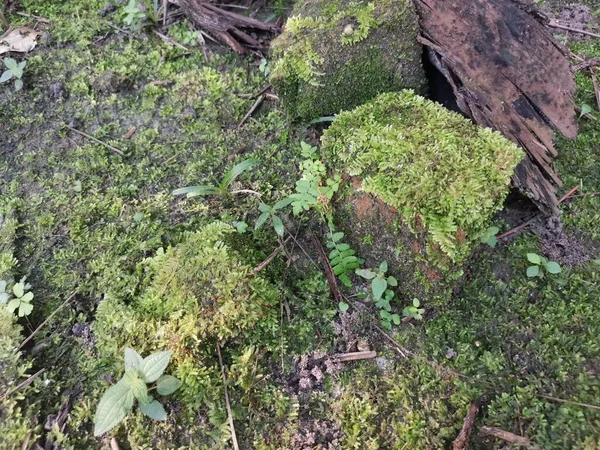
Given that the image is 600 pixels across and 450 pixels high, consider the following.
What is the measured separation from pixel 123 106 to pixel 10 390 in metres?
1.95

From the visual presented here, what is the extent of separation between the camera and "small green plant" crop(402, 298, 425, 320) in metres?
2.12

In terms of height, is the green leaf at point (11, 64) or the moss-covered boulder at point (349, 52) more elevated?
the moss-covered boulder at point (349, 52)

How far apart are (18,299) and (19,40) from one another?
7.41 ft

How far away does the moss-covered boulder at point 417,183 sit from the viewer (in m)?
1.90

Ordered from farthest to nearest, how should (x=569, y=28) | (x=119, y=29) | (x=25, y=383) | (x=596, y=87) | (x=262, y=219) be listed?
(x=119, y=29) → (x=569, y=28) → (x=596, y=87) → (x=262, y=219) → (x=25, y=383)

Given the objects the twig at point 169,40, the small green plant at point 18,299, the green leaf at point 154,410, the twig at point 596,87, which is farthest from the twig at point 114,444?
the twig at point 596,87

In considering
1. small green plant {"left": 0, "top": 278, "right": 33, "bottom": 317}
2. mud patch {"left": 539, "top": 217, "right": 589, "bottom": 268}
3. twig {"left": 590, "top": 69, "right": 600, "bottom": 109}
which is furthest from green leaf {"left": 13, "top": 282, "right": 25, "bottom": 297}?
twig {"left": 590, "top": 69, "right": 600, "bottom": 109}

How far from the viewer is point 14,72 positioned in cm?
303

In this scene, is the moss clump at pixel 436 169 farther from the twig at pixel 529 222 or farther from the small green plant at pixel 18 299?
the small green plant at pixel 18 299

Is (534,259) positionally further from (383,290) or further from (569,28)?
(569,28)

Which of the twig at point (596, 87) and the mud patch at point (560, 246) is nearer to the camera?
the mud patch at point (560, 246)

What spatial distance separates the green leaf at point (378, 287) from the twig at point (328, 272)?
0.74ft

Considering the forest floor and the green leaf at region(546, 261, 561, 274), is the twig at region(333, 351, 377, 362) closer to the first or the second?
the forest floor

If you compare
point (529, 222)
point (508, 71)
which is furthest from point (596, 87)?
point (529, 222)
